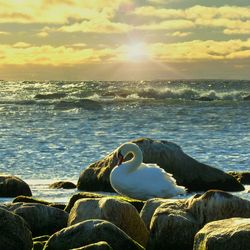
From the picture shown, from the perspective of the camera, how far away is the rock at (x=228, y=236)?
21.7ft

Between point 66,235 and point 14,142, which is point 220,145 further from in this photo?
point 66,235

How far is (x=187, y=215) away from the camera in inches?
316

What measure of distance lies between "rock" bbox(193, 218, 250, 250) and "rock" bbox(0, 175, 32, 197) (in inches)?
238

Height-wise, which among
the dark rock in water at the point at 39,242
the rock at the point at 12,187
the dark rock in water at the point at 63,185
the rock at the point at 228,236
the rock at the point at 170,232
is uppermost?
the rock at the point at 228,236

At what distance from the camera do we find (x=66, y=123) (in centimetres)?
3612

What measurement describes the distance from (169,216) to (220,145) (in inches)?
607

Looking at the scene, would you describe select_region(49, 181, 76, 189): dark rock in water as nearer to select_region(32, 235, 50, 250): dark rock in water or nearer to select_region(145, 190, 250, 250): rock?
select_region(32, 235, 50, 250): dark rock in water

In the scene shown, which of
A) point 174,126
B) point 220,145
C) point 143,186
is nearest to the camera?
point 143,186

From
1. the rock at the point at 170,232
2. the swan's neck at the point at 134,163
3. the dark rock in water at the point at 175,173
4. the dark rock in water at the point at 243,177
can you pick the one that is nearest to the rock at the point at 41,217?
the rock at the point at 170,232

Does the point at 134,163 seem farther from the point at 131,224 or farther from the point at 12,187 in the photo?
the point at 131,224

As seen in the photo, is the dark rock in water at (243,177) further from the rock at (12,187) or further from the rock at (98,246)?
the rock at (98,246)

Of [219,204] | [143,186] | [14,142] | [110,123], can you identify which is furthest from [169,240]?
[110,123]

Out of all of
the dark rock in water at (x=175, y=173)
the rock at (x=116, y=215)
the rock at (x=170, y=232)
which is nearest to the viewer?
the rock at (x=170, y=232)

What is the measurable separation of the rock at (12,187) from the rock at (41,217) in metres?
3.43
